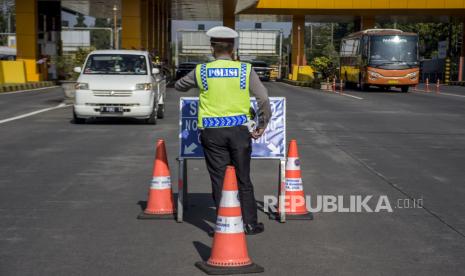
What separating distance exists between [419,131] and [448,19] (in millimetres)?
52538

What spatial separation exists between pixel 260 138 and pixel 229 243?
2.14 m

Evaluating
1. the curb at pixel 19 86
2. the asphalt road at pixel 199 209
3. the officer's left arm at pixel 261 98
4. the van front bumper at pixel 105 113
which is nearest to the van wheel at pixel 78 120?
the van front bumper at pixel 105 113

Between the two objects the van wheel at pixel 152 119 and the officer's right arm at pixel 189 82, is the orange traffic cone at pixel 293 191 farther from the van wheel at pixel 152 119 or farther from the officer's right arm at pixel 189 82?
the van wheel at pixel 152 119

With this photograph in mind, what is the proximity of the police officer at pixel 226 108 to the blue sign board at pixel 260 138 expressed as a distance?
33.2 inches

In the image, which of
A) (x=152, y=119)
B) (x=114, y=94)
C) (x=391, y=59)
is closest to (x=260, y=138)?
(x=114, y=94)

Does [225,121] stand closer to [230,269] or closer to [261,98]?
[261,98]

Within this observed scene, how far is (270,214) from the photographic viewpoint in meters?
8.20

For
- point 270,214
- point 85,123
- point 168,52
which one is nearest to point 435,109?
point 85,123

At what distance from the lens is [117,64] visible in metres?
19.5

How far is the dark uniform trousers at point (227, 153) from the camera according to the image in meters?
6.74

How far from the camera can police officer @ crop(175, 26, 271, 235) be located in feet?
22.0

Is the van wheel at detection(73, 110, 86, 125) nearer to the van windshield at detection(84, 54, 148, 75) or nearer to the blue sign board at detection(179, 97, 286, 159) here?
the van windshield at detection(84, 54, 148, 75)

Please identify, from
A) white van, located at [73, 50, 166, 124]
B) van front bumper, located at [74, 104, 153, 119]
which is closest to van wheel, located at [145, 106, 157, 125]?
white van, located at [73, 50, 166, 124]

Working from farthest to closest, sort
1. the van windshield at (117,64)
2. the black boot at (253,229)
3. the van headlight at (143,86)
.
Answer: the van windshield at (117,64) < the van headlight at (143,86) < the black boot at (253,229)
